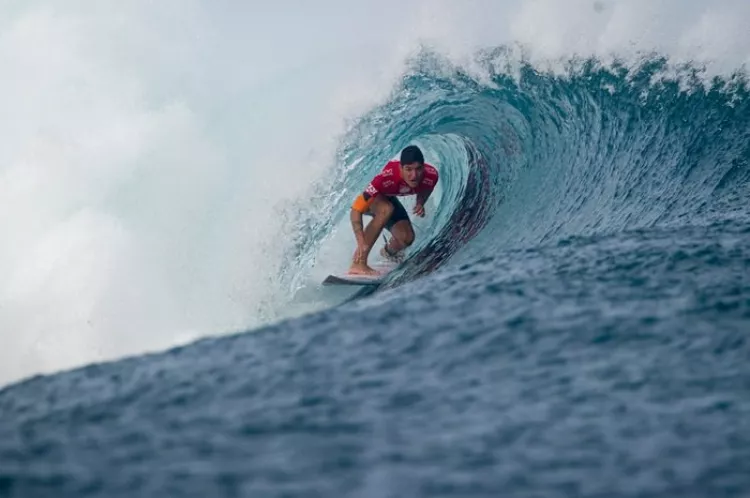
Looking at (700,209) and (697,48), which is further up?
(697,48)

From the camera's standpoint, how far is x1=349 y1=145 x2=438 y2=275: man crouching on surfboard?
635cm

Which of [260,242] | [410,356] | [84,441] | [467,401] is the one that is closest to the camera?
[84,441]

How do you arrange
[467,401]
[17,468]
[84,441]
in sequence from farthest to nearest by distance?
1. [467,401]
2. [84,441]
3. [17,468]

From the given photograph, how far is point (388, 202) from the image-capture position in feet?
21.4

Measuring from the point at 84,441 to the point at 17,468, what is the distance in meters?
0.18

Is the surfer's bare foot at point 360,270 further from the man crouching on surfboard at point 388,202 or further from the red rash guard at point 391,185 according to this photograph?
the red rash guard at point 391,185

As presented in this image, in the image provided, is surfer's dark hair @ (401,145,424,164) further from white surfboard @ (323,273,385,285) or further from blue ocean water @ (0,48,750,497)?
blue ocean water @ (0,48,750,497)

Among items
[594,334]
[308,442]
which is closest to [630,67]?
[594,334]

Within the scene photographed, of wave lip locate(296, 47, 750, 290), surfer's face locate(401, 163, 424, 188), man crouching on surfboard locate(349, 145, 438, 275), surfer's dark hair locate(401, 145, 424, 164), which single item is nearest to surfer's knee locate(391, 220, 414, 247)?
man crouching on surfboard locate(349, 145, 438, 275)

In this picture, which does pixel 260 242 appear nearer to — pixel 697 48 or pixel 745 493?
pixel 697 48

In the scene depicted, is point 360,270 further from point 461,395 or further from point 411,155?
point 461,395

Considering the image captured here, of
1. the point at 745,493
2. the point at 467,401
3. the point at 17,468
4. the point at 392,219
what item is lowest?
the point at 745,493

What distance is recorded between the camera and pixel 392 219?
662cm

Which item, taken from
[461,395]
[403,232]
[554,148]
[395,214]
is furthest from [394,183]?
[461,395]
